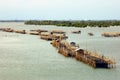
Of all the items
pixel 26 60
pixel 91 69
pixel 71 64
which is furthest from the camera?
pixel 26 60

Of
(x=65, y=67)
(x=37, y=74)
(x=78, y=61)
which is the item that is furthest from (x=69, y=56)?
(x=37, y=74)

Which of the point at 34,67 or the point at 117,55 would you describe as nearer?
the point at 34,67

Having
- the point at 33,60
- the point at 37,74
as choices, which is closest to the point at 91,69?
the point at 37,74

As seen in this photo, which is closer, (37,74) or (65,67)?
(37,74)

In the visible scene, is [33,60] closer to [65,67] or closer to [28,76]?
[65,67]

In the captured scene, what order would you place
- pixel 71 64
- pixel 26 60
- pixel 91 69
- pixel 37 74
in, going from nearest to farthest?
pixel 37 74 < pixel 91 69 < pixel 71 64 < pixel 26 60

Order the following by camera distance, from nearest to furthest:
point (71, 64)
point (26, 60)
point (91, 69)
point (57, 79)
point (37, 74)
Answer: point (57, 79) → point (37, 74) → point (91, 69) → point (71, 64) → point (26, 60)

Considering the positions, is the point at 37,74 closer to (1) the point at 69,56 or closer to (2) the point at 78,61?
(2) the point at 78,61

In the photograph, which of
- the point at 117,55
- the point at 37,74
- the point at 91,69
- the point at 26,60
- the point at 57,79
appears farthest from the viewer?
the point at 117,55

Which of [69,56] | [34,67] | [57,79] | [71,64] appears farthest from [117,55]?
[57,79]
